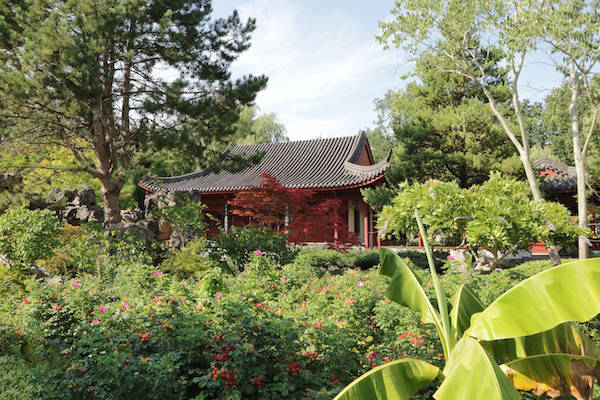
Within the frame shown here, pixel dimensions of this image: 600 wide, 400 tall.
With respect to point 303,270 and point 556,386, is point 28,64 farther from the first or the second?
point 556,386

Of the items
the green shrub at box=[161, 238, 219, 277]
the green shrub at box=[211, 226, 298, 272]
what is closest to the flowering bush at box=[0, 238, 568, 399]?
the green shrub at box=[161, 238, 219, 277]

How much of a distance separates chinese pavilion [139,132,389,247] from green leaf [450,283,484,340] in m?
10.9

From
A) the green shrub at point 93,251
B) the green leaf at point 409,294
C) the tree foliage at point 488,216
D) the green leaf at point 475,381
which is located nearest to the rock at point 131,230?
the green shrub at point 93,251

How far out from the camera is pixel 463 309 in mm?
3049

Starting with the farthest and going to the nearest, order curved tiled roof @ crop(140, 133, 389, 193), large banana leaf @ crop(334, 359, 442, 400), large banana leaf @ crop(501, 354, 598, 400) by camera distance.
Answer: curved tiled roof @ crop(140, 133, 389, 193) < large banana leaf @ crop(501, 354, 598, 400) < large banana leaf @ crop(334, 359, 442, 400)

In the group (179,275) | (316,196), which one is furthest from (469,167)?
(179,275)

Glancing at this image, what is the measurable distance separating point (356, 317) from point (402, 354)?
3.38 feet

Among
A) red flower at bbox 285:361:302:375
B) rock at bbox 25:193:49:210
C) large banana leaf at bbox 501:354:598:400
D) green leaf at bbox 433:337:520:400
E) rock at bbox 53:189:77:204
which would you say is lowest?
red flower at bbox 285:361:302:375

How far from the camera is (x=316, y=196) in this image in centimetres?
1630

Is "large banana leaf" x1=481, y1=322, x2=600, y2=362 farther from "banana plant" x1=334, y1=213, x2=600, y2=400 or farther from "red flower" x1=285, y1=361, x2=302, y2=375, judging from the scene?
"red flower" x1=285, y1=361, x2=302, y2=375

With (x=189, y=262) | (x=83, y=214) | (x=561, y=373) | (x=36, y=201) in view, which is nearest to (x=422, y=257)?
(x=189, y=262)

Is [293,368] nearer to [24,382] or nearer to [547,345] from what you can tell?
[547,345]

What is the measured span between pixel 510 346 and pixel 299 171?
1484 centimetres

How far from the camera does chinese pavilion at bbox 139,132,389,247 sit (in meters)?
15.1
